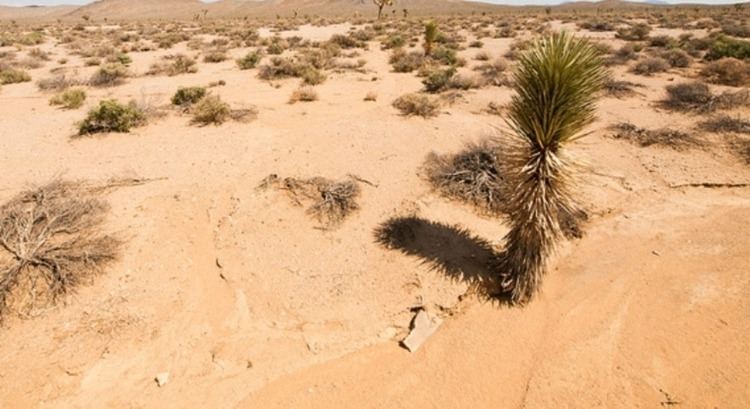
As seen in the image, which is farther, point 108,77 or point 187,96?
point 108,77

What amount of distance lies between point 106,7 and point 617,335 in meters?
137

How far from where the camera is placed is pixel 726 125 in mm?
7645

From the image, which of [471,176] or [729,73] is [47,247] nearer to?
[471,176]

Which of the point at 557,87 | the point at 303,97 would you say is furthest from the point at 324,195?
the point at 303,97

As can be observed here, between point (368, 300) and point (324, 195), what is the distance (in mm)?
1959

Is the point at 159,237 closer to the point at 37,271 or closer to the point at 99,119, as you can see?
the point at 37,271

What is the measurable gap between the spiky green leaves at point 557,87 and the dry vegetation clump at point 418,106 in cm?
510

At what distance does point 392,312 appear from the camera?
13.7 feet

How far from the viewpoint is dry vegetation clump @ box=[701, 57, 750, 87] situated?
10.8 meters

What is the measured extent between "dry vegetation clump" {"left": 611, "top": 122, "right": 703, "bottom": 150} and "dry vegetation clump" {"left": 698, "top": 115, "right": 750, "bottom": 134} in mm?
616

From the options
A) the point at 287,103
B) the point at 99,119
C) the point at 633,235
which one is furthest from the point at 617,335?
the point at 99,119

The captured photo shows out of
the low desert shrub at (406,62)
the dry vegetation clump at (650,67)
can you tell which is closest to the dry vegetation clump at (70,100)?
the low desert shrub at (406,62)

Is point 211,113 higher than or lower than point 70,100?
lower

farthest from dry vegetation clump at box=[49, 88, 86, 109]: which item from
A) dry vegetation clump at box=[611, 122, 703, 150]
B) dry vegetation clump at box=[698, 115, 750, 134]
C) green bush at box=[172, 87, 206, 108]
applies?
dry vegetation clump at box=[698, 115, 750, 134]
